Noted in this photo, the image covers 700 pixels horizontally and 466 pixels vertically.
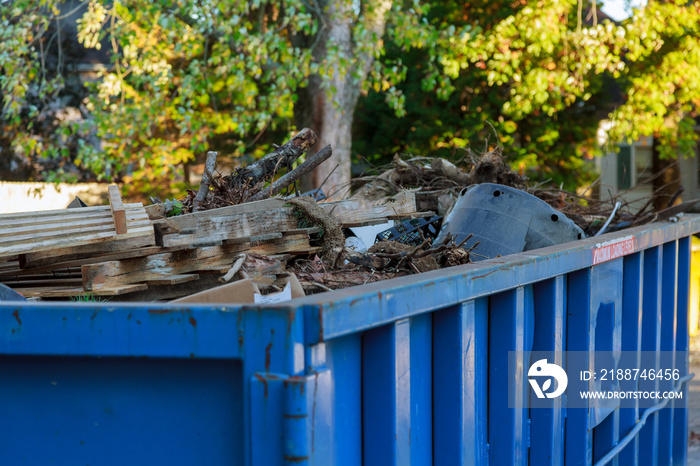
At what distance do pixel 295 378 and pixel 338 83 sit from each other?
8.73 meters

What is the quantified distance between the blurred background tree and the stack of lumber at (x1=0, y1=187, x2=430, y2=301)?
6.16 m

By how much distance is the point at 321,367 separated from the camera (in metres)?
1.42

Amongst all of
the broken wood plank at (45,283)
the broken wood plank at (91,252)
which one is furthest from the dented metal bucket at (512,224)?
the broken wood plank at (45,283)

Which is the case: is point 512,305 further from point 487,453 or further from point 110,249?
point 110,249

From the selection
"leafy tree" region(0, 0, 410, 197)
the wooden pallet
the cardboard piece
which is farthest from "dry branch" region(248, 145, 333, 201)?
"leafy tree" region(0, 0, 410, 197)

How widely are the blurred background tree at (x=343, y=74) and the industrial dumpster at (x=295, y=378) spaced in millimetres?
6522

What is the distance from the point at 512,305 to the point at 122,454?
1224mm

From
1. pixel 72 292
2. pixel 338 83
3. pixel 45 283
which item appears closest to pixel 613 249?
pixel 72 292

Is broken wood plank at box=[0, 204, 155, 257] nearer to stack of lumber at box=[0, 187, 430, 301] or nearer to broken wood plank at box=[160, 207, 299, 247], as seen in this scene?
stack of lumber at box=[0, 187, 430, 301]

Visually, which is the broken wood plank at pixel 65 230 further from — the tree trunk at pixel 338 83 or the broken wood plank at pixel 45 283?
the tree trunk at pixel 338 83

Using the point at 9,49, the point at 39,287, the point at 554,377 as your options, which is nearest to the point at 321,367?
the point at 554,377

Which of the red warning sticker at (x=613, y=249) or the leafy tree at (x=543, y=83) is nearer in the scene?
the red warning sticker at (x=613, y=249)

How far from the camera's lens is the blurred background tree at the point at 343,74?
9.41 m

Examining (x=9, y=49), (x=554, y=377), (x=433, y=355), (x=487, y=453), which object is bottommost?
(x=487, y=453)
